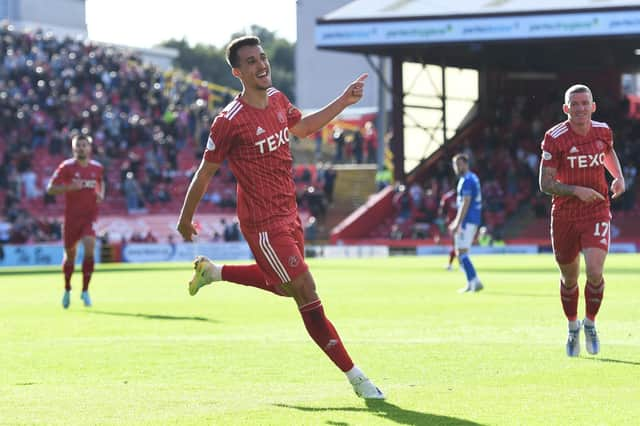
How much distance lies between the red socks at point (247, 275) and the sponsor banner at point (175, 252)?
3523 centimetres

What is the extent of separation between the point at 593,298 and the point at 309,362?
9.18ft

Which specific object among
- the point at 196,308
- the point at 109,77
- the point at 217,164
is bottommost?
the point at 196,308

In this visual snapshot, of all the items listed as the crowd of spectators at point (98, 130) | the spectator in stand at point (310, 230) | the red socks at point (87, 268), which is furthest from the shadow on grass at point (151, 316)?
the spectator in stand at point (310, 230)

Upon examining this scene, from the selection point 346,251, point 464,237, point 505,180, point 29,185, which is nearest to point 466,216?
point 464,237

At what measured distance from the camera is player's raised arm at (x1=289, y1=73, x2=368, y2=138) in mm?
9984

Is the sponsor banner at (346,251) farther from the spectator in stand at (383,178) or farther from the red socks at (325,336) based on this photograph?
the red socks at (325,336)

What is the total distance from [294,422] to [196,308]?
1233 centimetres

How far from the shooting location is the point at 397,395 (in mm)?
9844

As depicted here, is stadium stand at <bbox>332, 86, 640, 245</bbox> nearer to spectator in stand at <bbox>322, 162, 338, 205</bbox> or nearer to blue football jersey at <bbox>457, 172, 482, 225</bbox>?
spectator in stand at <bbox>322, 162, 338, 205</bbox>

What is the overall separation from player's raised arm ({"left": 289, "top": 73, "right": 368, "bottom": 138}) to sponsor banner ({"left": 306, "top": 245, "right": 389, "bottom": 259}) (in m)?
38.6

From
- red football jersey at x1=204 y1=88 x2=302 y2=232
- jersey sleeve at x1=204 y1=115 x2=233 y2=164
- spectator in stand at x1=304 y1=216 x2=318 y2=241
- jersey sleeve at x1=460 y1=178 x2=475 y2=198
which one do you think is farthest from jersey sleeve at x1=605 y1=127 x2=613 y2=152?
spectator in stand at x1=304 y1=216 x2=318 y2=241

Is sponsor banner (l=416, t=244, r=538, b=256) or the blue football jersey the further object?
sponsor banner (l=416, t=244, r=538, b=256)

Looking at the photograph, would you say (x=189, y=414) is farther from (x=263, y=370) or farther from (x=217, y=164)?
(x=263, y=370)

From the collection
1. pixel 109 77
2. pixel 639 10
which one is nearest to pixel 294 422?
pixel 639 10
